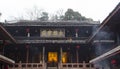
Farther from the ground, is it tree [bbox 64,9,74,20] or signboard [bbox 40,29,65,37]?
tree [bbox 64,9,74,20]

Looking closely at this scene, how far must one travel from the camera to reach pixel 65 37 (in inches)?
1205

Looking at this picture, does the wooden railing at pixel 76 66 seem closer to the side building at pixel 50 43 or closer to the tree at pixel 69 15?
the side building at pixel 50 43


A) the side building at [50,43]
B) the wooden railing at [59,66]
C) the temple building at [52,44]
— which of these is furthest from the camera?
the side building at [50,43]

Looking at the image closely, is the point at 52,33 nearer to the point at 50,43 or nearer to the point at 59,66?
the point at 50,43

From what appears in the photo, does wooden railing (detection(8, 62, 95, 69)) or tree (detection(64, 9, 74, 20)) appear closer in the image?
wooden railing (detection(8, 62, 95, 69))

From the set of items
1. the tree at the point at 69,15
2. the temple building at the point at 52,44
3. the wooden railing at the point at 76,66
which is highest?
the tree at the point at 69,15

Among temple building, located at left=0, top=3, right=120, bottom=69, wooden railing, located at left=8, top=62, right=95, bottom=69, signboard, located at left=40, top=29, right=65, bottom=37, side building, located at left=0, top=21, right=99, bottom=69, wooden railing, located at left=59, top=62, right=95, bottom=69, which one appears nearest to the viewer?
wooden railing, located at left=8, top=62, right=95, bottom=69

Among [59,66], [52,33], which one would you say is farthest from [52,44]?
[59,66]

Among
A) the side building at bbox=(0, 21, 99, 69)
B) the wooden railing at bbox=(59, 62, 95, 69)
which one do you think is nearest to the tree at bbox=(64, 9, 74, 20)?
the side building at bbox=(0, 21, 99, 69)

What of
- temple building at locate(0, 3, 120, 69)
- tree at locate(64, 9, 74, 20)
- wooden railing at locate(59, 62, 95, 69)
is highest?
tree at locate(64, 9, 74, 20)

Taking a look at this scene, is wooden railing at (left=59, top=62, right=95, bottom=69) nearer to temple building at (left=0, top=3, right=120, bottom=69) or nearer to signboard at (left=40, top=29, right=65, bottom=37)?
temple building at (left=0, top=3, right=120, bottom=69)

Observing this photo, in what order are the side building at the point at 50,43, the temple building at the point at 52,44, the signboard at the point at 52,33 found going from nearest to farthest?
the temple building at the point at 52,44
the side building at the point at 50,43
the signboard at the point at 52,33

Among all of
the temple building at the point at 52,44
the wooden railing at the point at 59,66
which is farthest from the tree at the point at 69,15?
the wooden railing at the point at 59,66

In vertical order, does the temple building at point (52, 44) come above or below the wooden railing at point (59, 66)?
above
